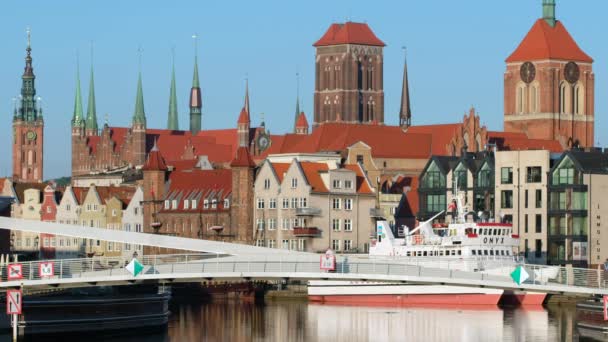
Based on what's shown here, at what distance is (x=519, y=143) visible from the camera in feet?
600

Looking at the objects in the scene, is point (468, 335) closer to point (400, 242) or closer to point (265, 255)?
point (265, 255)

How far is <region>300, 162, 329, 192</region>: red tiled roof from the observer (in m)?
142

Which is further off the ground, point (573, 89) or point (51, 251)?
point (573, 89)

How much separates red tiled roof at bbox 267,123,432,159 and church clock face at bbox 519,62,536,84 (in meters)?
14.3

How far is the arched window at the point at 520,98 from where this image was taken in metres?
198

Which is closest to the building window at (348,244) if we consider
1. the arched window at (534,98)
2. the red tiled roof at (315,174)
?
the red tiled roof at (315,174)

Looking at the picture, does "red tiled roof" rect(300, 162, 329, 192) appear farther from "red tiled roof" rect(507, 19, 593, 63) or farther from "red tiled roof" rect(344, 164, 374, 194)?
"red tiled roof" rect(507, 19, 593, 63)

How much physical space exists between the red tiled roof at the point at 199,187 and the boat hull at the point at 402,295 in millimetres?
27851

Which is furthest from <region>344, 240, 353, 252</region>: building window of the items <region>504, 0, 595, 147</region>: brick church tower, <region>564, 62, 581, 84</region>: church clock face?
<region>564, 62, 581, 84</region>: church clock face

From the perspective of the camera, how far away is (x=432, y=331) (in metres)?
96.1

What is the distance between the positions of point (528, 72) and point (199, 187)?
53623 mm

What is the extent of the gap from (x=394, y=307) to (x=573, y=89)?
286 feet

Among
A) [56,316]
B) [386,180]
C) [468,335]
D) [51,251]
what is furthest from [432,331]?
→ [51,251]

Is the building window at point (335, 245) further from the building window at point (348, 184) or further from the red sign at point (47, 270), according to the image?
the red sign at point (47, 270)
